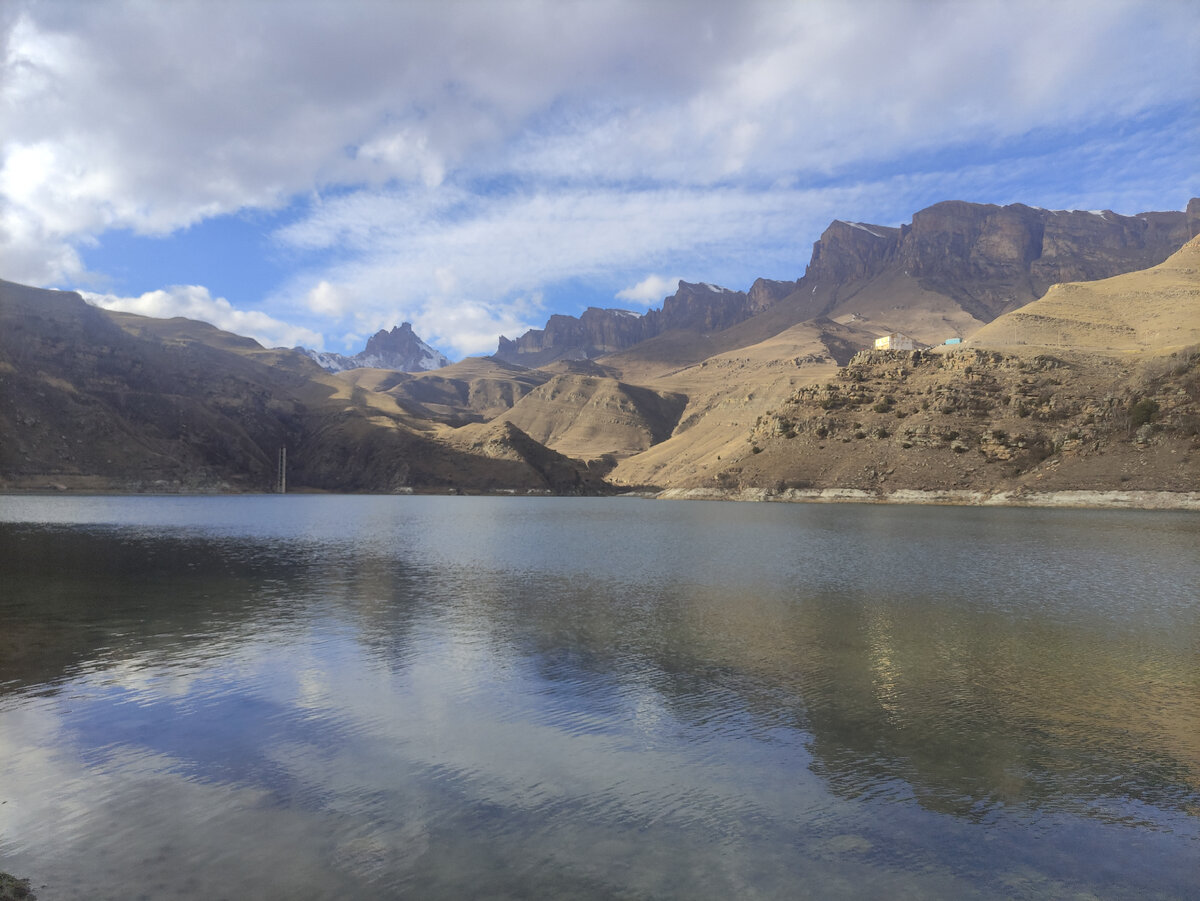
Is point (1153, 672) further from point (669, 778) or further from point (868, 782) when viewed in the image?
point (669, 778)

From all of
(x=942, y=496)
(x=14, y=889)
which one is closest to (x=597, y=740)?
(x=14, y=889)

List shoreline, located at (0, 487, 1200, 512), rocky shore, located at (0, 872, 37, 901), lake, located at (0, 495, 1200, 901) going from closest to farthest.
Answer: rocky shore, located at (0, 872, 37, 901) → lake, located at (0, 495, 1200, 901) → shoreline, located at (0, 487, 1200, 512)

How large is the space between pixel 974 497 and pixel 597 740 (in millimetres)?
141448

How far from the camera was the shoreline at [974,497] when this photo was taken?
11856 centimetres

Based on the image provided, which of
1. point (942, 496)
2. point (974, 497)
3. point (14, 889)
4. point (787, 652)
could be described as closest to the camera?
point (14, 889)

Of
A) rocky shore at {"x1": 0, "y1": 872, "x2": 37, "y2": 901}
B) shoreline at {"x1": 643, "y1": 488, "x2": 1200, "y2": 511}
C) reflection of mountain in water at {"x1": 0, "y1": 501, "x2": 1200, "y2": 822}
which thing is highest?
shoreline at {"x1": 643, "y1": 488, "x2": 1200, "y2": 511}

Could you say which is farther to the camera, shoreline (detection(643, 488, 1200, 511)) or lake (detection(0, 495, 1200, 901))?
shoreline (detection(643, 488, 1200, 511))

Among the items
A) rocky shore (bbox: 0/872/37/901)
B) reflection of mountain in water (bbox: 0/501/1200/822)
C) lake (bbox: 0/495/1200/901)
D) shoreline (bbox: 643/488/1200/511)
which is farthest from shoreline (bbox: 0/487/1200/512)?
rocky shore (bbox: 0/872/37/901)

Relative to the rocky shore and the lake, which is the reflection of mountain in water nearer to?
the lake

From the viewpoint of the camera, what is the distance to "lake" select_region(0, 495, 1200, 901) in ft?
39.8

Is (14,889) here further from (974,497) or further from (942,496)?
(974,497)

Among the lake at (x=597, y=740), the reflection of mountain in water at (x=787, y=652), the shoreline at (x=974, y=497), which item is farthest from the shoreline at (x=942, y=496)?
the reflection of mountain in water at (x=787, y=652)

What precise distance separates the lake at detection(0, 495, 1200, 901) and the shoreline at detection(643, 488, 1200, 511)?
9376 cm

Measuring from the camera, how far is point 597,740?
18.3 meters
